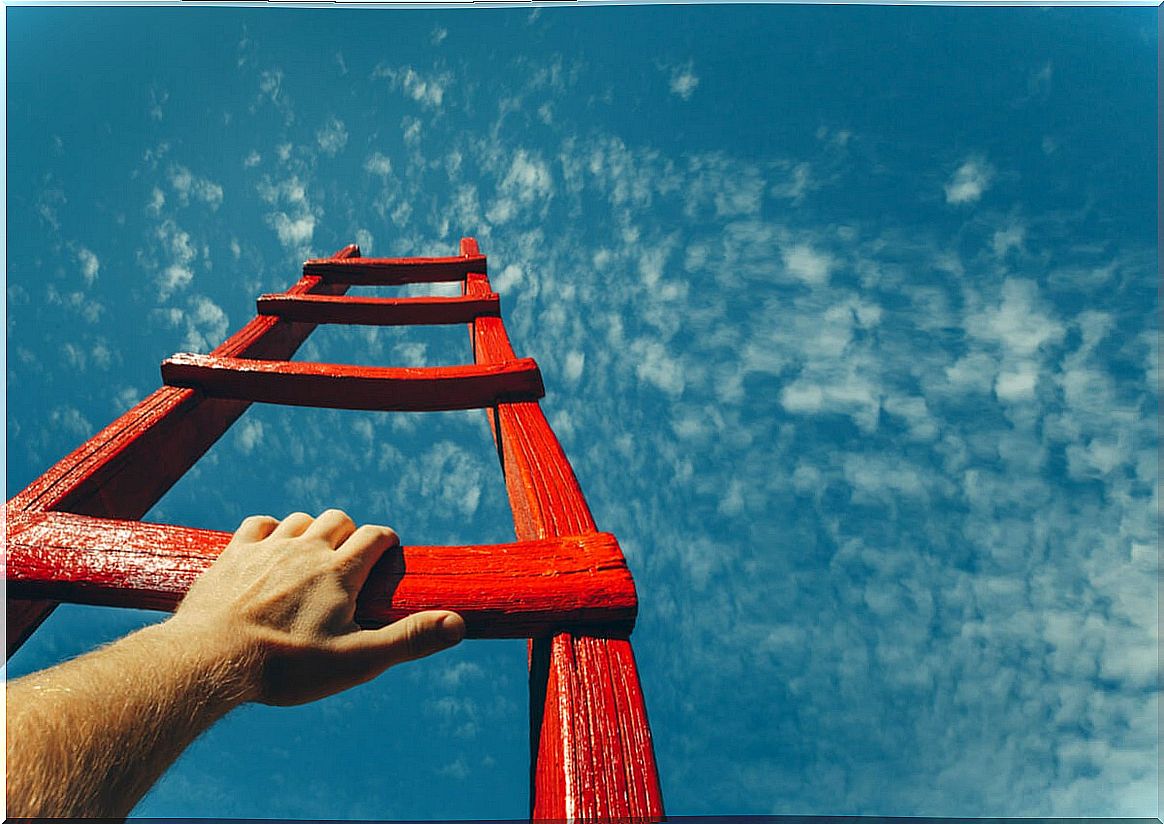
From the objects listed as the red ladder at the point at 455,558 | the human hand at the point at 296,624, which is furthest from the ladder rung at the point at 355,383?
the human hand at the point at 296,624

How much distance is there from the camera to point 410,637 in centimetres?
109

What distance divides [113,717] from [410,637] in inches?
16.4

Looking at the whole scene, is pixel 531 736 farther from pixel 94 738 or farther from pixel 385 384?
pixel 385 384

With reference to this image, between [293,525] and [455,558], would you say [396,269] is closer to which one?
[293,525]

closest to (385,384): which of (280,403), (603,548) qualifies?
(280,403)

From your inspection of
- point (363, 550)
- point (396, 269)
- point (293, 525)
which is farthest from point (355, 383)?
point (396, 269)

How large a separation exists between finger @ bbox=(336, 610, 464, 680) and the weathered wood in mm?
190

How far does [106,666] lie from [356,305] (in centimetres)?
231

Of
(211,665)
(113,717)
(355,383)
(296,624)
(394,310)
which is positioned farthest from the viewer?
(394,310)

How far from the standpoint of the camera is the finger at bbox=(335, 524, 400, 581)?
1.17 metres

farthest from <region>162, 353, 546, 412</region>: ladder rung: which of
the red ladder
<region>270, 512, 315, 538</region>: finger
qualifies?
<region>270, 512, 315, 538</region>: finger

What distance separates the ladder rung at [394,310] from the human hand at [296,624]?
1.92 m

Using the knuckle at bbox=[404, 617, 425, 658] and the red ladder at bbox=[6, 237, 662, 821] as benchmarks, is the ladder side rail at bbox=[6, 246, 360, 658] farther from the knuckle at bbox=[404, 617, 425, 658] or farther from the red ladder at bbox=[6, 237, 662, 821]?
the knuckle at bbox=[404, 617, 425, 658]

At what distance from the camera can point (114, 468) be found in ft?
5.33
